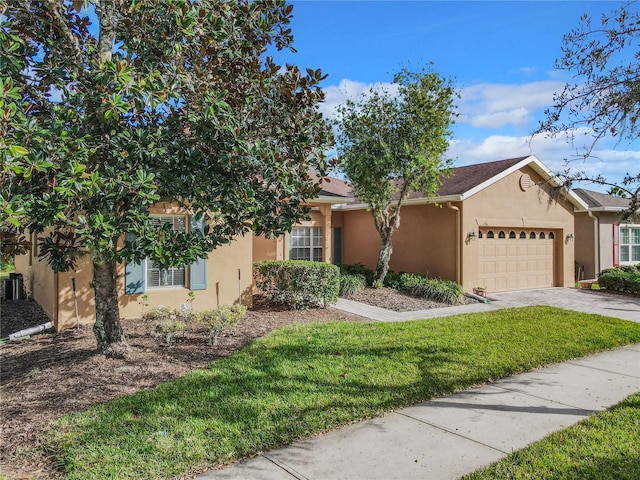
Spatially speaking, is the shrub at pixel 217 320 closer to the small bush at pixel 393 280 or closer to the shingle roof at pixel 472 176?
the small bush at pixel 393 280

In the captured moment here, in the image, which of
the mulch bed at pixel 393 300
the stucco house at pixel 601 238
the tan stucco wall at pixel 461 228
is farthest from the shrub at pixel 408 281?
the stucco house at pixel 601 238

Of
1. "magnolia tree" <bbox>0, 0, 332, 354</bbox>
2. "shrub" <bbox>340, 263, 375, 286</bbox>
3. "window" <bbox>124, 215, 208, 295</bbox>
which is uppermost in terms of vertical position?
"magnolia tree" <bbox>0, 0, 332, 354</bbox>

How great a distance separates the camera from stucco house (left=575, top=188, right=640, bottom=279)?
64.8ft

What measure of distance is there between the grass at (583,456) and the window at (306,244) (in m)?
11.1

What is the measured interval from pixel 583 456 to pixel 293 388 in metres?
3.13

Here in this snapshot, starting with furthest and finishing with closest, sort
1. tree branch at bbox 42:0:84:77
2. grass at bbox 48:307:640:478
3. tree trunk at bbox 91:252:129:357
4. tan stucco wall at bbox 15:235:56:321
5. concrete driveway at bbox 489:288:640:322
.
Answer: concrete driveway at bbox 489:288:640:322 → tan stucco wall at bbox 15:235:56:321 → tree trunk at bbox 91:252:129:357 → tree branch at bbox 42:0:84:77 → grass at bbox 48:307:640:478

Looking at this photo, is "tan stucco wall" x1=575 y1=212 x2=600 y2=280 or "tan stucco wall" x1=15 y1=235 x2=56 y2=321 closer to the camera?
"tan stucco wall" x1=15 y1=235 x2=56 y2=321

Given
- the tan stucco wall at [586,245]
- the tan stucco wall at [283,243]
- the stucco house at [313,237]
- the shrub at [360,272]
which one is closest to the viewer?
the tan stucco wall at [283,243]

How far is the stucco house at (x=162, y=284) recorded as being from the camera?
347 inches

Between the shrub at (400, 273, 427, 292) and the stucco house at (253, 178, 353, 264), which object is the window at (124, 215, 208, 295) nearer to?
the stucco house at (253, 178, 353, 264)

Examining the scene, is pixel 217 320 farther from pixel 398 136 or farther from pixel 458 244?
pixel 458 244

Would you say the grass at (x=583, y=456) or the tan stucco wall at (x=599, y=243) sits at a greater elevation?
the tan stucco wall at (x=599, y=243)

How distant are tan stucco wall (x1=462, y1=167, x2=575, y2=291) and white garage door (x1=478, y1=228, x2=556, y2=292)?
333 millimetres

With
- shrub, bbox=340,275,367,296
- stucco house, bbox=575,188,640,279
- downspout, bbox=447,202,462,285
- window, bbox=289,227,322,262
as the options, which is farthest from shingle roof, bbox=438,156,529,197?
stucco house, bbox=575,188,640,279
